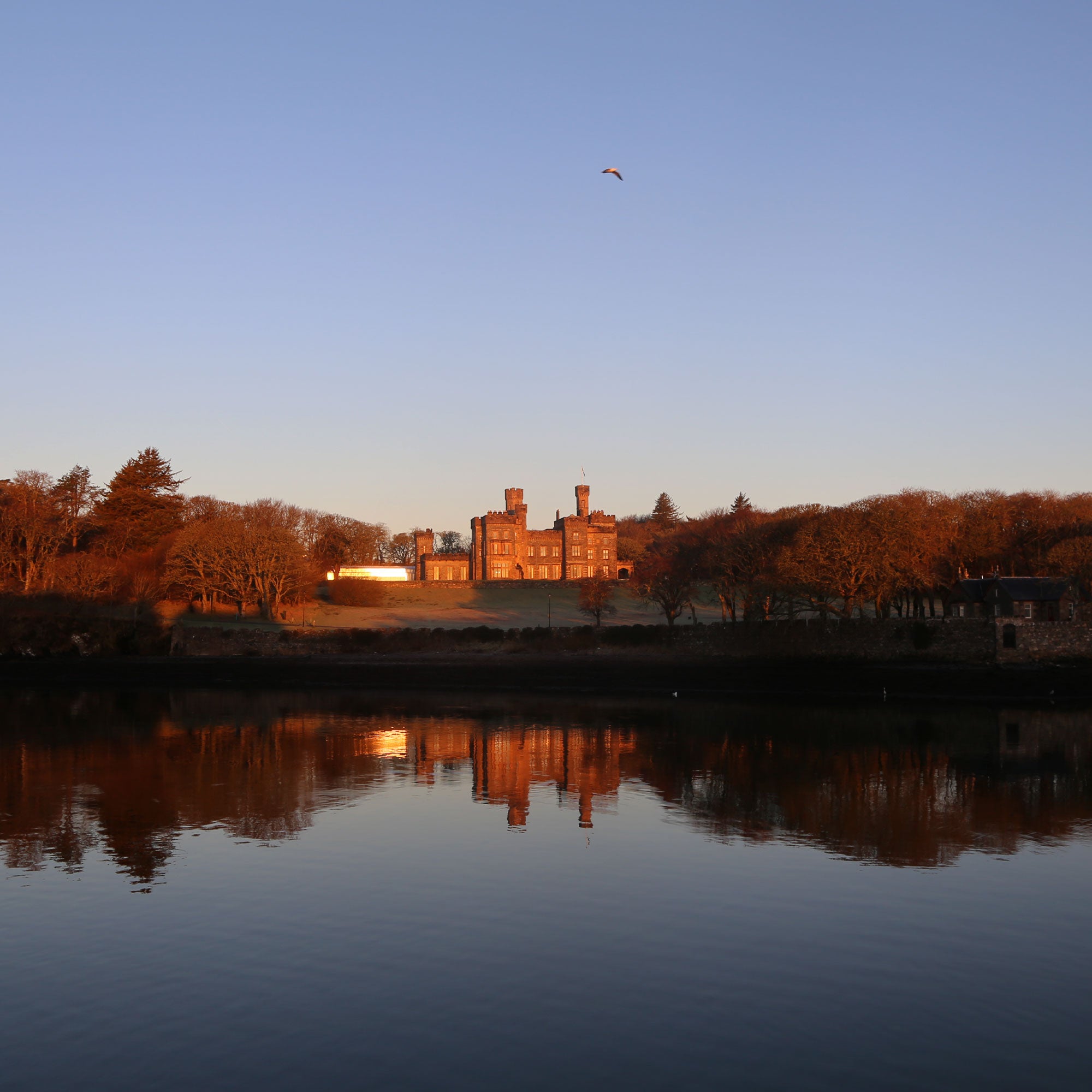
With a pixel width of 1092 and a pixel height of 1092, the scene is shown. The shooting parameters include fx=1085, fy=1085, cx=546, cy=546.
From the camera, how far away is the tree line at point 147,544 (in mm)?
63688

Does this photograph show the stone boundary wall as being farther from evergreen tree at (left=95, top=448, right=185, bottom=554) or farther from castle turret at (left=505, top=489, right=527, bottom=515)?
castle turret at (left=505, top=489, right=527, bottom=515)

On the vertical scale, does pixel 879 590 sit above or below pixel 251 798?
above

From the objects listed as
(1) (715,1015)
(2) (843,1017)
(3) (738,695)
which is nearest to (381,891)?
(1) (715,1015)

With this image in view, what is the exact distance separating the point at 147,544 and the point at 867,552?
48.6 metres

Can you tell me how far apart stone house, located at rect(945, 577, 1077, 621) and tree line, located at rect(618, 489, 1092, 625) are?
2.12 m

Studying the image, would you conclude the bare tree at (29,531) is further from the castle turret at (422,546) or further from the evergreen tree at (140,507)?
the castle turret at (422,546)

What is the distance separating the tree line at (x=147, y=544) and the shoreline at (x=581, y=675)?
939 centimetres

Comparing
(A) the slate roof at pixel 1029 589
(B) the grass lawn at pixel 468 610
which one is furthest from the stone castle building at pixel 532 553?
(A) the slate roof at pixel 1029 589

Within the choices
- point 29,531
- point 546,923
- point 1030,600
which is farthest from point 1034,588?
point 29,531

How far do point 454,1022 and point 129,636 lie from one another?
5317cm

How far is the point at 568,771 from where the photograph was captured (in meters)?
24.6

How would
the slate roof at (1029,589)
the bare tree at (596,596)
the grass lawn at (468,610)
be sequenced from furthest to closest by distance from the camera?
1. the grass lawn at (468,610)
2. the bare tree at (596,596)
3. the slate roof at (1029,589)

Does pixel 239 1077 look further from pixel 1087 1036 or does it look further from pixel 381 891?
pixel 1087 1036

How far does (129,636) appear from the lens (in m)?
58.2
